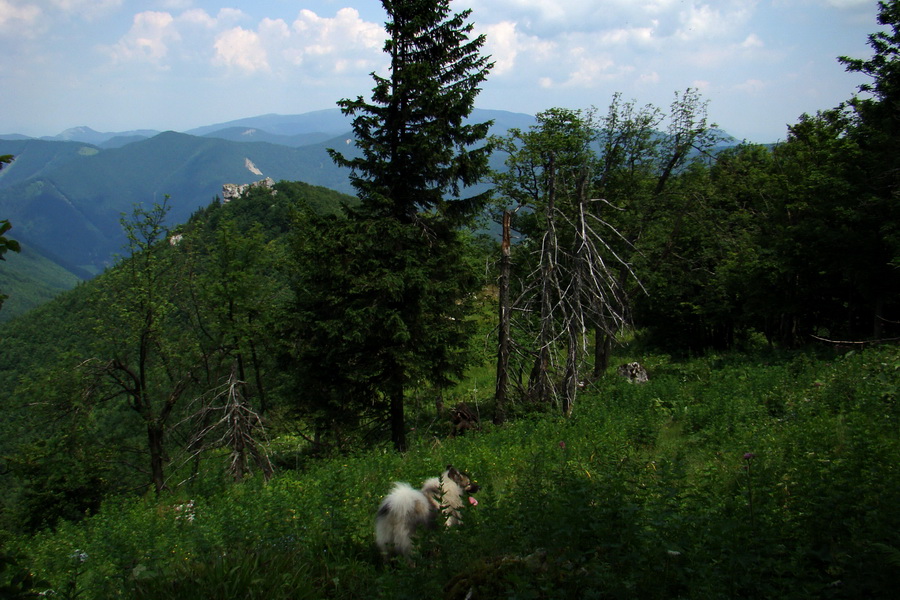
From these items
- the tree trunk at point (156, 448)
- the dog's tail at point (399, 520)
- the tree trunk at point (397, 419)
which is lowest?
the tree trunk at point (156, 448)

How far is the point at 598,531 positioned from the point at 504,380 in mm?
7903

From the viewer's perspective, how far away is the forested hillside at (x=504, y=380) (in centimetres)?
430

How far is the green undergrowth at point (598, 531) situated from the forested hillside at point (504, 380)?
0.13 ft

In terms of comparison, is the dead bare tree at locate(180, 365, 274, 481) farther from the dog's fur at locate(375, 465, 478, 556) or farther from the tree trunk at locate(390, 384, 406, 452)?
the dog's fur at locate(375, 465, 478, 556)

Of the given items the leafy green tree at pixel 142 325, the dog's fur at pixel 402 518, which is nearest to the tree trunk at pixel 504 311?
the dog's fur at pixel 402 518

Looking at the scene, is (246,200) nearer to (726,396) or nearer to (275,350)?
(275,350)

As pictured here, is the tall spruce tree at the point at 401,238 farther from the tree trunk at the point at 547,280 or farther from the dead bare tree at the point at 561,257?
the tree trunk at the point at 547,280

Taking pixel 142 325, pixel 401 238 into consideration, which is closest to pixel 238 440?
pixel 401 238

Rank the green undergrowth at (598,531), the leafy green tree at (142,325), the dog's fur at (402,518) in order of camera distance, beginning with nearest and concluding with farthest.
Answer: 1. the green undergrowth at (598,531)
2. the dog's fur at (402,518)
3. the leafy green tree at (142,325)

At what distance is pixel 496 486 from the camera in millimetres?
7809

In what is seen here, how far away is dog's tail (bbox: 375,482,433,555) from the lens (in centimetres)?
552

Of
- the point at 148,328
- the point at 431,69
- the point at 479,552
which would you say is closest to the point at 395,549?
the point at 479,552

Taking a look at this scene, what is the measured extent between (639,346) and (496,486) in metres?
24.9

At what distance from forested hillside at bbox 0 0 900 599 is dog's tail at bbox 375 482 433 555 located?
0.86ft
